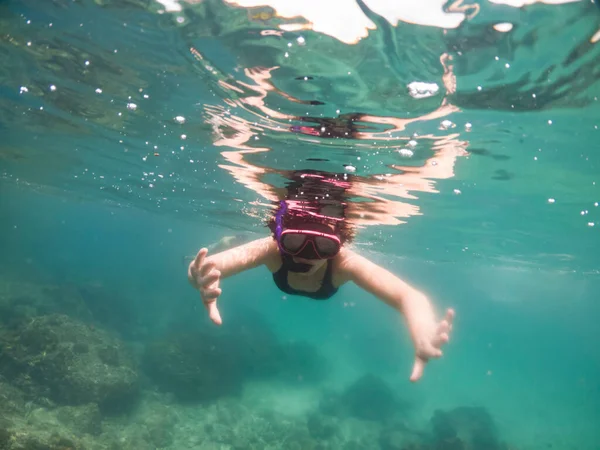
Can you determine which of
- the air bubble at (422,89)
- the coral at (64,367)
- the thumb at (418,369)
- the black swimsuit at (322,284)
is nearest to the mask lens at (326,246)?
the black swimsuit at (322,284)

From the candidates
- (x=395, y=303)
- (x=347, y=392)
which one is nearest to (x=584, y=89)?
(x=395, y=303)

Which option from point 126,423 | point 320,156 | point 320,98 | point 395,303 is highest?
point 320,98

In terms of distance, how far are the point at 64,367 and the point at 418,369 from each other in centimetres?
1855

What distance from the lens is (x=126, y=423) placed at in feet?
55.3

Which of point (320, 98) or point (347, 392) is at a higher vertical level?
point (320, 98)

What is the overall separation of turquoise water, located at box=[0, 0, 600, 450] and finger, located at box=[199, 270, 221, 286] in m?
4.41

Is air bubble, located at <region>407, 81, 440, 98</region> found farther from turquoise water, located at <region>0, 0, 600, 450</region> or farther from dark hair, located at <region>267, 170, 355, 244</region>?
dark hair, located at <region>267, 170, 355, 244</region>

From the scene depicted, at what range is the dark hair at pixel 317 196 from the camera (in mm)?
13211

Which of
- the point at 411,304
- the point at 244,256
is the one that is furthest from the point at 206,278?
the point at 411,304

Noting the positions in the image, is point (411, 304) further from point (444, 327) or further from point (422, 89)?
point (422, 89)

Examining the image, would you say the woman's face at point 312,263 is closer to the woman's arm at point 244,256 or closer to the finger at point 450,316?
the woman's arm at point 244,256

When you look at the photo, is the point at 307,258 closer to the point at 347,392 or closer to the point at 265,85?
the point at 265,85

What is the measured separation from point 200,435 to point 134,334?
13.1 meters

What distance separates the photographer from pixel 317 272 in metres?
7.16
